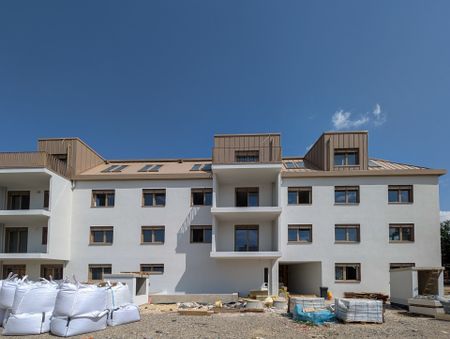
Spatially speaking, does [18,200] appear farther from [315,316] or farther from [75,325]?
[315,316]

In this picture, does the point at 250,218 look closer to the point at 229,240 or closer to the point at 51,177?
the point at 229,240

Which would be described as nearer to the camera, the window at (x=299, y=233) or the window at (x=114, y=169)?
the window at (x=299, y=233)

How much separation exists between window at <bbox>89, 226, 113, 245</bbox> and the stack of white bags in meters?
10.9

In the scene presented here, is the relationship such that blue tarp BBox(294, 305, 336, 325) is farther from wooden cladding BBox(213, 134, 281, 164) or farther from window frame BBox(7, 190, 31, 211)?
window frame BBox(7, 190, 31, 211)

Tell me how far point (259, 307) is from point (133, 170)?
46.0 feet

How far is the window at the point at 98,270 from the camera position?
2391 cm

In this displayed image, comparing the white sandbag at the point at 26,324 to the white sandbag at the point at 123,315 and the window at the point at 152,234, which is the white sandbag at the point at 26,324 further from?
the window at the point at 152,234

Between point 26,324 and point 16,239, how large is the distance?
14.4 meters

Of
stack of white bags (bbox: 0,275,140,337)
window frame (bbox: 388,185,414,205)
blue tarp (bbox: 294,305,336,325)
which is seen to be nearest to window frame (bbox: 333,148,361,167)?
window frame (bbox: 388,185,414,205)

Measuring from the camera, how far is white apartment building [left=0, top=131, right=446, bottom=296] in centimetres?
2297

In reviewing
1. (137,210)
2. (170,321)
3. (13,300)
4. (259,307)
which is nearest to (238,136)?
(137,210)

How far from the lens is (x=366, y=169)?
80.2 ft

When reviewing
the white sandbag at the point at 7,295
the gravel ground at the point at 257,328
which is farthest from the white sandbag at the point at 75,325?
the white sandbag at the point at 7,295

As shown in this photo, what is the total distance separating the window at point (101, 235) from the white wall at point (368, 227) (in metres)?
10.7
